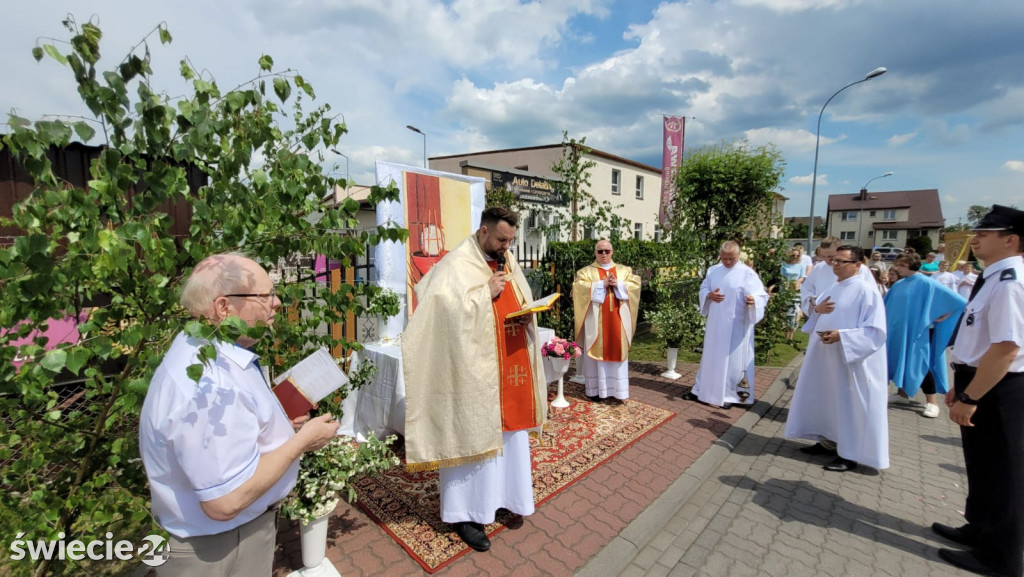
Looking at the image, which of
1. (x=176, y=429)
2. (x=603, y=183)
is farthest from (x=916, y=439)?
(x=603, y=183)

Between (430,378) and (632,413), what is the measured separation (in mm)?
3345

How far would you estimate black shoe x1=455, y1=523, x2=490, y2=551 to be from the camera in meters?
2.91

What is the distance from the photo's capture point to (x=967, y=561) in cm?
285

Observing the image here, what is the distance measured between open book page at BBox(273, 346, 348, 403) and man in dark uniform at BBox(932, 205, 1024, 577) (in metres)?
3.65

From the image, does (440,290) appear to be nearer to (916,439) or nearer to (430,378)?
(430,378)

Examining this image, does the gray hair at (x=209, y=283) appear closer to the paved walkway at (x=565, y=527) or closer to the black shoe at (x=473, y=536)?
the paved walkway at (x=565, y=527)

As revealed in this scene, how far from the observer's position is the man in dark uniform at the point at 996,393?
2617 millimetres

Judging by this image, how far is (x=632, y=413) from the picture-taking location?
17.5 ft

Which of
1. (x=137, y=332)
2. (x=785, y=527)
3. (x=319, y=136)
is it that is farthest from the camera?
(x=785, y=527)

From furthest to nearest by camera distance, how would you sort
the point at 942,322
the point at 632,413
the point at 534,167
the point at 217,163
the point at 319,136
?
the point at 534,167 → the point at 942,322 → the point at 632,413 → the point at 319,136 → the point at 217,163

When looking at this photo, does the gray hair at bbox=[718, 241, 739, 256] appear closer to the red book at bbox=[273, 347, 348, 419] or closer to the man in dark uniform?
the man in dark uniform

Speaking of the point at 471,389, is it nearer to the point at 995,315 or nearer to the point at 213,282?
the point at 213,282

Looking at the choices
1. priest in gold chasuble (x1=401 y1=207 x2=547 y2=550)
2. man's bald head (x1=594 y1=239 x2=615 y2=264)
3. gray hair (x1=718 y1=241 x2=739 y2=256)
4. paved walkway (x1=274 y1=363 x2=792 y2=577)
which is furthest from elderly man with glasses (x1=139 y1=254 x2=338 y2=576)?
gray hair (x1=718 y1=241 x2=739 y2=256)

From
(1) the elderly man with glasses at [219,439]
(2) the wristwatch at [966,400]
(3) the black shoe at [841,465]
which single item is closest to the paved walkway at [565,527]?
(3) the black shoe at [841,465]
